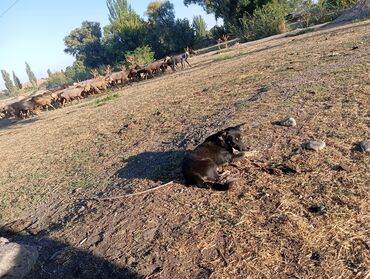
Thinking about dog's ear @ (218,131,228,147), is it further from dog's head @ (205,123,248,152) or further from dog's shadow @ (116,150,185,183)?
dog's shadow @ (116,150,185,183)

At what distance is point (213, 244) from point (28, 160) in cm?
623

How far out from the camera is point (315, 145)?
14.2 feet

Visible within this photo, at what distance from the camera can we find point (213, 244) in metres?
3.30

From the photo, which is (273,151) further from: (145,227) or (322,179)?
(145,227)

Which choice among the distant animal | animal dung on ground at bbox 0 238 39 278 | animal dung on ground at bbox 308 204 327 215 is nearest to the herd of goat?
the distant animal

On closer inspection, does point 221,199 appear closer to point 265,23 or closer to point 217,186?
point 217,186

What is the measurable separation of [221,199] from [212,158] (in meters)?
0.61

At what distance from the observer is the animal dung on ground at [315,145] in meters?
4.28

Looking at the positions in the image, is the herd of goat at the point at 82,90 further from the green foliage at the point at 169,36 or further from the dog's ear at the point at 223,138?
the green foliage at the point at 169,36

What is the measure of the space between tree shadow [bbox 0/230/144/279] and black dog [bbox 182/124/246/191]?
50.1 inches

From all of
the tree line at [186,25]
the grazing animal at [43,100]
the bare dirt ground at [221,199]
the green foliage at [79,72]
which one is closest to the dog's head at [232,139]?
the bare dirt ground at [221,199]

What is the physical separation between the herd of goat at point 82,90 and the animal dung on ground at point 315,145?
652 inches

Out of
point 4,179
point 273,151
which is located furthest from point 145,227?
point 4,179

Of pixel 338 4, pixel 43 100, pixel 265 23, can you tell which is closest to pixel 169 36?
pixel 265 23
